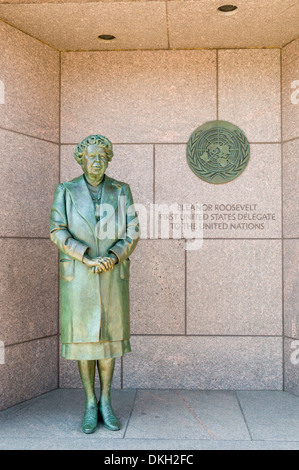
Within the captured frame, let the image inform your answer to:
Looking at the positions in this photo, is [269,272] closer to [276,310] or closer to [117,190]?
[276,310]

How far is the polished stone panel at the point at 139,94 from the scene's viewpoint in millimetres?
5344

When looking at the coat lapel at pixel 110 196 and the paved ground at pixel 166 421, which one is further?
the coat lapel at pixel 110 196

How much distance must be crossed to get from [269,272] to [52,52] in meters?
3.44

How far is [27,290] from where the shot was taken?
4.90 m

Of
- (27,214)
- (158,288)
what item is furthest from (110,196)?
(158,288)

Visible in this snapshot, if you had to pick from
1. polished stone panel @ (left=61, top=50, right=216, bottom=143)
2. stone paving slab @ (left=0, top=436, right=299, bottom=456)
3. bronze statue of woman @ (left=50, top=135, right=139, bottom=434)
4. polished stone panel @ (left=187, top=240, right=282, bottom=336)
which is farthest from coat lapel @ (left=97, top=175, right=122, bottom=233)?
stone paving slab @ (left=0, top=436, right=299, bottom=456)

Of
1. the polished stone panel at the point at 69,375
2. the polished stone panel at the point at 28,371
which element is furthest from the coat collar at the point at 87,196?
the polished stone panel at the point at 69,375

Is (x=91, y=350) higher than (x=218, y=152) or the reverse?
the reverse

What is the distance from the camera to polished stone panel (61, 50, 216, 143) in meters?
5.34

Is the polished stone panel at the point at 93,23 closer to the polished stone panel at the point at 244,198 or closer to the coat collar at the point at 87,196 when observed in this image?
the polished stone panel at the point at 244,198

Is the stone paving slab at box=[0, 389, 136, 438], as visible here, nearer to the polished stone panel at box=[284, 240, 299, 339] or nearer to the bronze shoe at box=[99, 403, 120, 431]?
the bronze shoe at box=[99, 403, 120, 431]

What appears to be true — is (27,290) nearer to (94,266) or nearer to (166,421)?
(94,266)

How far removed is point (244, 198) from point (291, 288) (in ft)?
3.63

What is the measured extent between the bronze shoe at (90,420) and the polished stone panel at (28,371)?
1027 millimetres
